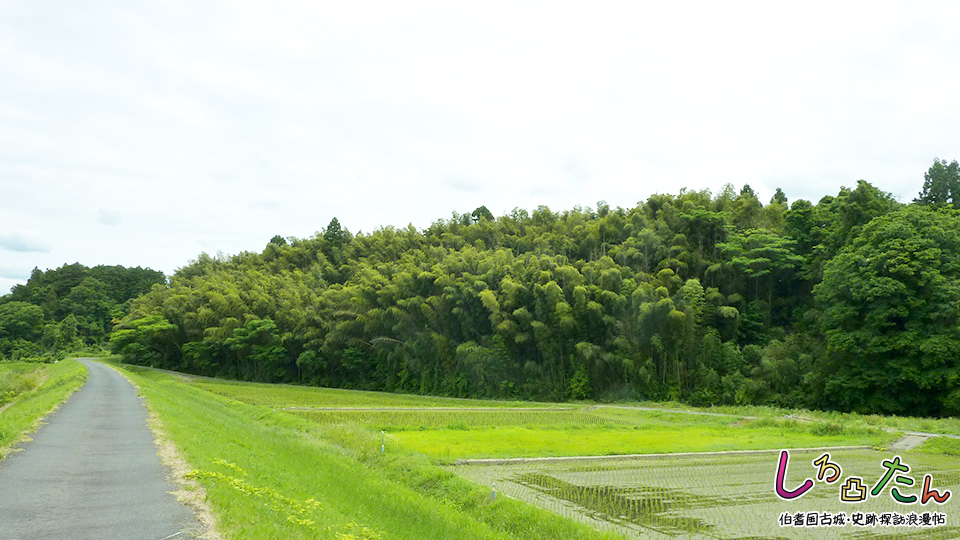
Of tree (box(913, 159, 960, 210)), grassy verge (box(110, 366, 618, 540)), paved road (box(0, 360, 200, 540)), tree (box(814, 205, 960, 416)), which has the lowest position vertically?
grassy verge (box(110, 366, 618, 540))

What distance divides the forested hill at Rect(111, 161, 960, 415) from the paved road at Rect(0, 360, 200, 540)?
856 inches

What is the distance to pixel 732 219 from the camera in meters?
35.1

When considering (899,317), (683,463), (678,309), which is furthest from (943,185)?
(683,463)

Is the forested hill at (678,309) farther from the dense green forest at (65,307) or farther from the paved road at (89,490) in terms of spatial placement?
the dense green forest at (65,307)

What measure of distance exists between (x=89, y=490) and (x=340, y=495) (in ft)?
10.5

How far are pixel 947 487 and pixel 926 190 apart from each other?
96.8ft

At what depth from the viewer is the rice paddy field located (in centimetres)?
846

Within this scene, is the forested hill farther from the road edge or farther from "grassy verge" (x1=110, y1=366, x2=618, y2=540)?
the road edge

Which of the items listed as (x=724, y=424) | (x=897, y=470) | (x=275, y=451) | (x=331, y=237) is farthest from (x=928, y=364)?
(x=331, y=237)

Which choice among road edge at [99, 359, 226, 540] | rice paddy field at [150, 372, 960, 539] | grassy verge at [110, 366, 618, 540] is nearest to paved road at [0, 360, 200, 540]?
road edge at [99, 359, 226, 540]

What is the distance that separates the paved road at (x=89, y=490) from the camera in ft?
18.5

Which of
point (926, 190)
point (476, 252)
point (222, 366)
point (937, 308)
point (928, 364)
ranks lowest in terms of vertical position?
point (222, 366)

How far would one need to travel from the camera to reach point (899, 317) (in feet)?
78.9

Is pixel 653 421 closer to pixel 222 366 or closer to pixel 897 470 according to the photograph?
pixel 897 470
